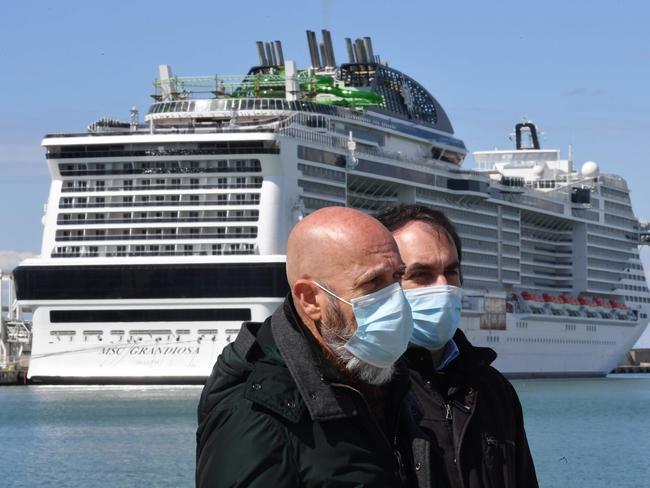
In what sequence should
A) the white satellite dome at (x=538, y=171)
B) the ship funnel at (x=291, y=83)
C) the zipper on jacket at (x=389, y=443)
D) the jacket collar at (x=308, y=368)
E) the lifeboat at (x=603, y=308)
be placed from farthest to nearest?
the white satellite dome at (x=538, y=171) < the lifeboat at (x=603, y=308) < the ship funnel at (x=291, y=83) < the zipper on jacket at (x=389, y=443) < the jacket collar at (x=308, y=368)

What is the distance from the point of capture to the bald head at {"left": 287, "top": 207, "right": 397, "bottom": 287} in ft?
14.6

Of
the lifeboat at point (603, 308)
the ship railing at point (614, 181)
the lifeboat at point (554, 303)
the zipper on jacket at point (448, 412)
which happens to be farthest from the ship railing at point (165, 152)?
the zipper on jacket at point (448, 412)

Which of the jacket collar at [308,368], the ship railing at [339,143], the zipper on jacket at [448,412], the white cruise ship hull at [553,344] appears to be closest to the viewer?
the jacket collar at [308,368]

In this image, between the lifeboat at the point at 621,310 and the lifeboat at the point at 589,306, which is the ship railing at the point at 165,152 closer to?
the lifeboat at the point at 589,306

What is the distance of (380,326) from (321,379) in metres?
0.21

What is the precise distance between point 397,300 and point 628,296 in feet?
283

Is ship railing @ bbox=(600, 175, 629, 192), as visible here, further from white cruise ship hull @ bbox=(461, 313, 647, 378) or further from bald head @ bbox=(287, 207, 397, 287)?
bald head @ bbox=(287, 207, 397, 287)

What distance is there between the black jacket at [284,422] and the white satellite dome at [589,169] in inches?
3305

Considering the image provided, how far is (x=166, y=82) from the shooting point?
66.9m

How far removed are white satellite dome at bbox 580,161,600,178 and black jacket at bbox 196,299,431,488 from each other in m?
84.0

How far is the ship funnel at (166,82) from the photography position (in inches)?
2623

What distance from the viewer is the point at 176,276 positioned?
54375mm

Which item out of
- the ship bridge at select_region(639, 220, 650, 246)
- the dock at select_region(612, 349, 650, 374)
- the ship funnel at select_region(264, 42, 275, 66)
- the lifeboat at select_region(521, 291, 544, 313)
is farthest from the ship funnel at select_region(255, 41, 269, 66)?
the dock at select_region(612, 349, 650, 374)

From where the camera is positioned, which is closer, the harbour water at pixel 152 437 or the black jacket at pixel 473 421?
the black jacket at pixel 473 421
